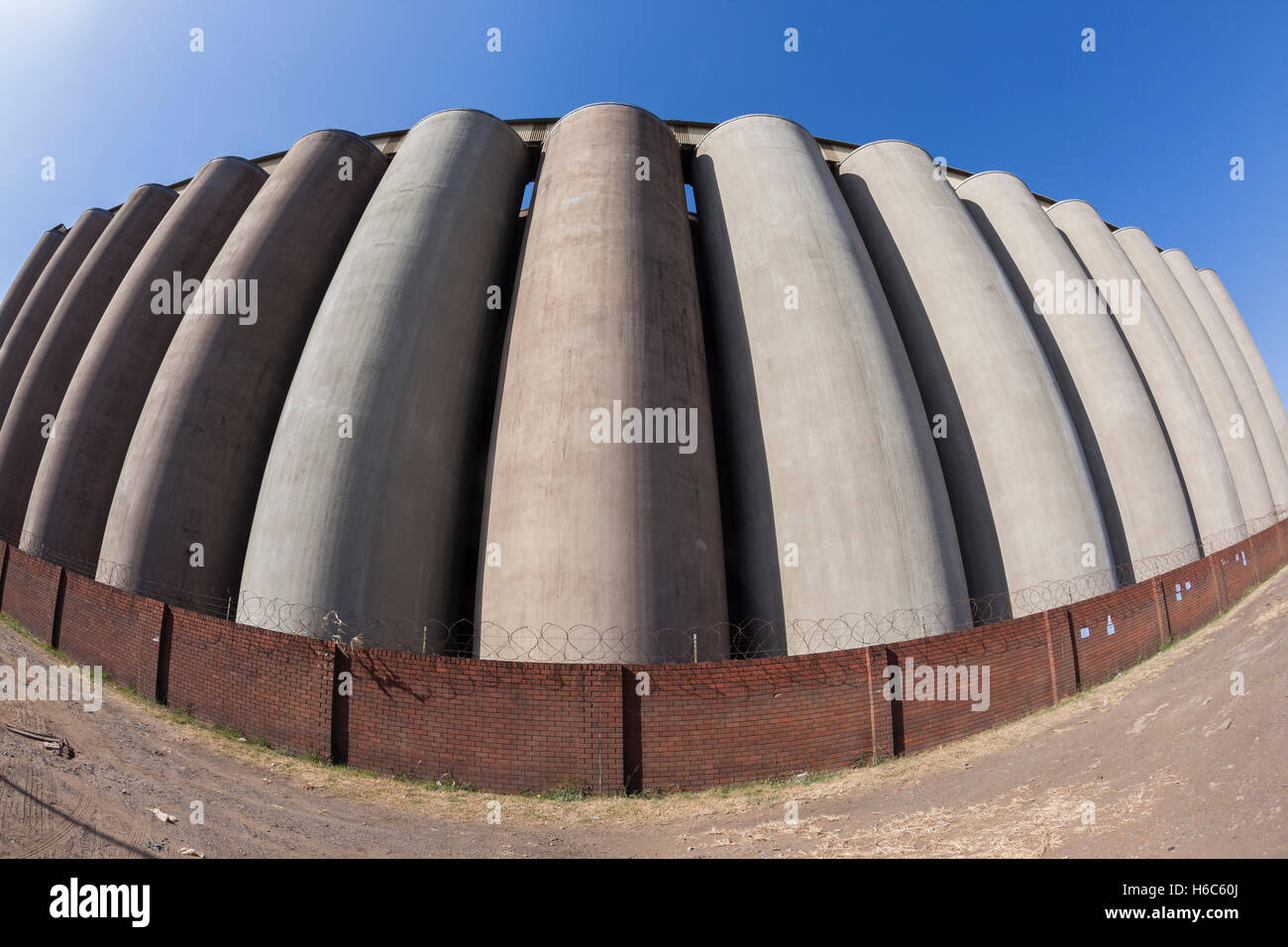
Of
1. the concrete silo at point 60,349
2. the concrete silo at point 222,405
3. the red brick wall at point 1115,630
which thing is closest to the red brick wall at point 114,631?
the concrete silo at point 222,405

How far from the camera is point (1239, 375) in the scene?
114 ft

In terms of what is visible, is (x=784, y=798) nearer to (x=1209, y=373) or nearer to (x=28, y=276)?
(x=1209, y=373)

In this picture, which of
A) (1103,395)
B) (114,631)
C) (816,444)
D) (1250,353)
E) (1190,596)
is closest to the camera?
(114,631)

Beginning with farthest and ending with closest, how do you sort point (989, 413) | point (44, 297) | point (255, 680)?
point (44, 297) < point (989, 413) < point (255, 680)

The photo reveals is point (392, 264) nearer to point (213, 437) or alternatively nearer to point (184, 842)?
point (213, 437)

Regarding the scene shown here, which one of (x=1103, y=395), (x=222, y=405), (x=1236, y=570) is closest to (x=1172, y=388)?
(x=1103, y=395)

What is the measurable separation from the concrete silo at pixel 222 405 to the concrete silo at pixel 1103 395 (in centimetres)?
2486

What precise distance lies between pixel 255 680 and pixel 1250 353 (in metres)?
51.3

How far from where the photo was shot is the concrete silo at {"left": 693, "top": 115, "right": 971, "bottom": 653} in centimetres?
1550

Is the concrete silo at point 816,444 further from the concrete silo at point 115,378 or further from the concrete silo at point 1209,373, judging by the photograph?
the concrete silo at point 1209,373

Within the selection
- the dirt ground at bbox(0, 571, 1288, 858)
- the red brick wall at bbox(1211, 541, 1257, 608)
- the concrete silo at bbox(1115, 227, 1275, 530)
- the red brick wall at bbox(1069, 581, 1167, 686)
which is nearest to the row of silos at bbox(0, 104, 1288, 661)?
the red brick wall at bbox(1211, 541, 1257, 608)

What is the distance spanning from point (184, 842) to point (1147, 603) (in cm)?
1740
